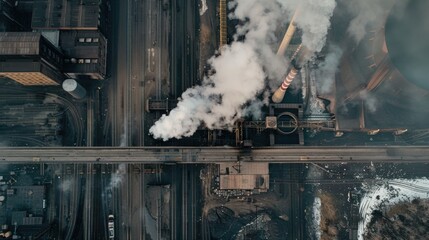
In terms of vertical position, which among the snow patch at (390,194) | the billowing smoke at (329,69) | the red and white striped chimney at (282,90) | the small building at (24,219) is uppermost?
the billowing smoke at (329,69)

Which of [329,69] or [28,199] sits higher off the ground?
[329,69]

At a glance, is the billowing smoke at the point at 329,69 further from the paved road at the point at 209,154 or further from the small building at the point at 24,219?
the small building at the point at 24,219

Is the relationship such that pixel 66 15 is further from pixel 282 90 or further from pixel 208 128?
pixel 282 90

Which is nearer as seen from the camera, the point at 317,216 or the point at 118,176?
the point at 317,216

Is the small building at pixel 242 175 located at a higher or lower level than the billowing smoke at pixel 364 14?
lower

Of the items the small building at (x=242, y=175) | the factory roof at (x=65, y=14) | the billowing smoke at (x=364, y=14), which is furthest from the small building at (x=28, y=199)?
the billowing smoke at (x=364, y=14)

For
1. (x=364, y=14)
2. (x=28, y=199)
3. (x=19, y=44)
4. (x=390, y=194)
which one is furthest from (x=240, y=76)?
Result: (x=28, y=199)
